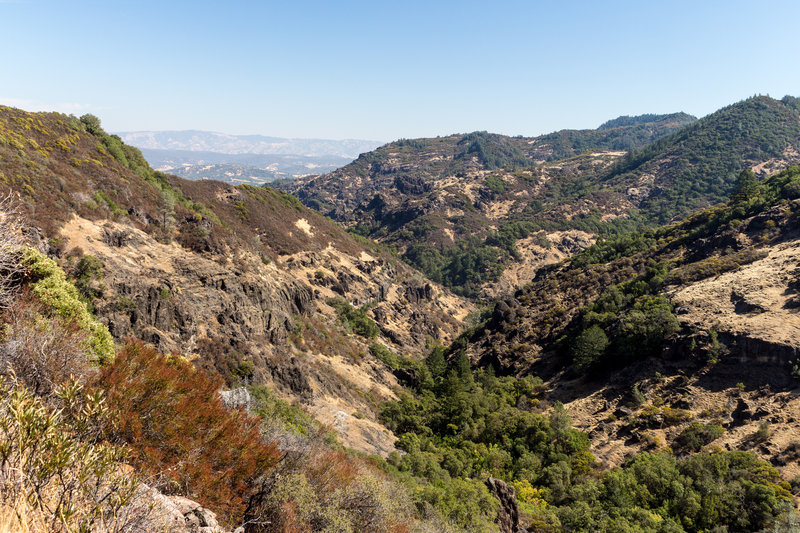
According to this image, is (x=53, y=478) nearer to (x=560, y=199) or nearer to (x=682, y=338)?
(x=682, y=338)

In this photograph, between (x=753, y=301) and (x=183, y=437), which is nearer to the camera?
(x=183, y=437)

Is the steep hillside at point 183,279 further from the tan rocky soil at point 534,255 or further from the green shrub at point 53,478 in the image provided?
the tan rocky soil at point 534,255

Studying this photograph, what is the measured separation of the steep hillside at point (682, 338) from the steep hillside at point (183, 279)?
62.3 feet

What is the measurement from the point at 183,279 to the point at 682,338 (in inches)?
1741

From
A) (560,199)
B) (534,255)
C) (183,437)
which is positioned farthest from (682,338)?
(560,199)

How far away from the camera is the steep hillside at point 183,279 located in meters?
24.3

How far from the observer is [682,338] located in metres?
32.9

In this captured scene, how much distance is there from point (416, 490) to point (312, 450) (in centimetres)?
715

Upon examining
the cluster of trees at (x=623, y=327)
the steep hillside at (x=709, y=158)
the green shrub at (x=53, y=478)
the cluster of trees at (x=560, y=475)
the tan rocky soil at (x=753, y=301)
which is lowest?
the cluster of trees at (x=560, y=475)

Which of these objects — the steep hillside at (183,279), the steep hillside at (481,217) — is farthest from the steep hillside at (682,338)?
the steep hillside at (481,217)

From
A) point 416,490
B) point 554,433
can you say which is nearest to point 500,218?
point 554,433

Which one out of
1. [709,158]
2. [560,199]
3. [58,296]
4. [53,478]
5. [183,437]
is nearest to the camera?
[53,478]

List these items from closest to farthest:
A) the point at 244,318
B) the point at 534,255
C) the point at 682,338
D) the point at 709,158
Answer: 1. the point at 244,318
2. the point at 682,338
3. the point at 534,255
4. the point at 709,158

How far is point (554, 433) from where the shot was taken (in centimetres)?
2908
